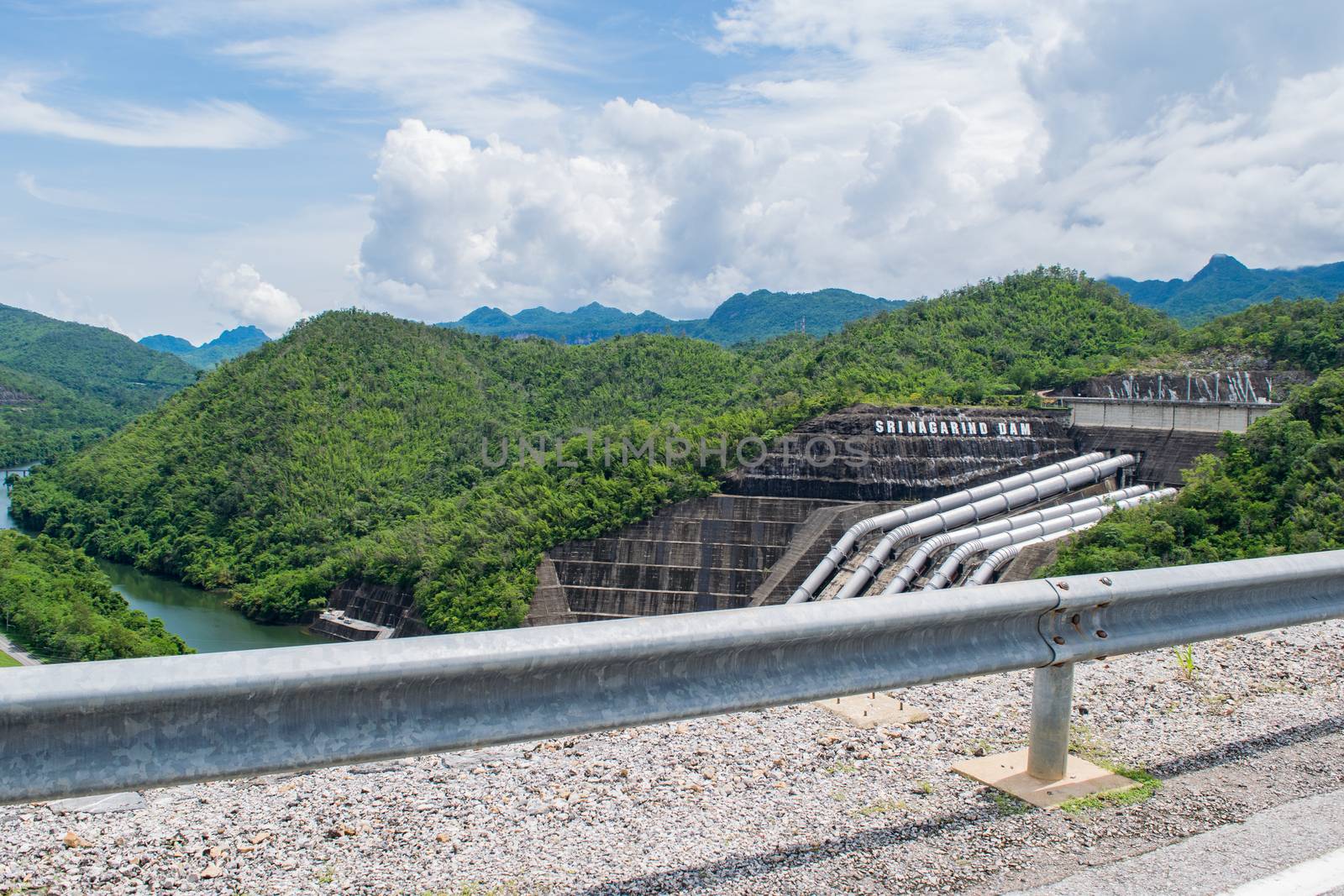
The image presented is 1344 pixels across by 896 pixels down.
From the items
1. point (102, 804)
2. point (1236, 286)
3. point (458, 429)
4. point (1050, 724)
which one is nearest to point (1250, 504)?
point (1050, 724)

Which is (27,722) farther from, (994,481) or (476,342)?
Result: (476,342)

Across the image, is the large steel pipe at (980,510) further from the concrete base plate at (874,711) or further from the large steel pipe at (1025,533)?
the concrete base plate at (874,711)

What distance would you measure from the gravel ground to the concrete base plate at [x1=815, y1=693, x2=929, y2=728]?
71mm

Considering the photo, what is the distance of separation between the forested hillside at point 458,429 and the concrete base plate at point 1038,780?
29.7 meters

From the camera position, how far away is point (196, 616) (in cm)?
4538

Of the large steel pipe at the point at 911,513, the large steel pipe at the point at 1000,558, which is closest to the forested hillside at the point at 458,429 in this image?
the large steel pipe at the point at 911,513

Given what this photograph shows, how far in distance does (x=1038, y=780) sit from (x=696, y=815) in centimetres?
130

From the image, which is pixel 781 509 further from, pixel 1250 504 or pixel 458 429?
pixel 458 429

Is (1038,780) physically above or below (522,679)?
below

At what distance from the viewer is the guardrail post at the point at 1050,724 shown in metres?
3.89

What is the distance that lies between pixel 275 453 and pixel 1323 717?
6136 cm

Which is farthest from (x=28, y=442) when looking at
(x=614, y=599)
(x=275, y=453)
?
(x=614, y=599)

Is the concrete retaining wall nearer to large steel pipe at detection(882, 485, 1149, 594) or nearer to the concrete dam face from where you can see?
the concrete dam face

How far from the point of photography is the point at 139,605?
47.2m
